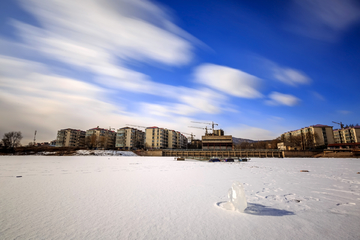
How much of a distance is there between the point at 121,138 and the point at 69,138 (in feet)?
164

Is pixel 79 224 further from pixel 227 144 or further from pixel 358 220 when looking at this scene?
pixel 227 144

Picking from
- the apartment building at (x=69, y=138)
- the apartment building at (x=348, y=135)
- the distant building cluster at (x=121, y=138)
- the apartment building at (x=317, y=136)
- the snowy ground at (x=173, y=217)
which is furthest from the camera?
the apartment building at (x=69, y=138)

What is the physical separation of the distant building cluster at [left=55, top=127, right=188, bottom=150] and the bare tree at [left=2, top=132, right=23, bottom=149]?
35035 millimetres

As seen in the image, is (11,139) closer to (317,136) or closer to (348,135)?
(317,136)

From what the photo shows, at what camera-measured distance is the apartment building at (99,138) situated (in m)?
115

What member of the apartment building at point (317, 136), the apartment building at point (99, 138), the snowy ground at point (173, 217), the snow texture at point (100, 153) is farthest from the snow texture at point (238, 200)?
the apartment building at point (317, 136)

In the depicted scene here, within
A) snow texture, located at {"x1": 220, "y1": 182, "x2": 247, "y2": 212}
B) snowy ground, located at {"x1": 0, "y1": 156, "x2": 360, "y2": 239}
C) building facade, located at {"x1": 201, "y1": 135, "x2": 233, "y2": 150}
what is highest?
building facade, located at {"x1": 201, "y1": 135, "x2": 233, "y2": 150}

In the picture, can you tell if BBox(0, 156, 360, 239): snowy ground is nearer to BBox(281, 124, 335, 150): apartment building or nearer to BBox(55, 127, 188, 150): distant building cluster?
BBox(55, 127, 188, 150): distant building cluster

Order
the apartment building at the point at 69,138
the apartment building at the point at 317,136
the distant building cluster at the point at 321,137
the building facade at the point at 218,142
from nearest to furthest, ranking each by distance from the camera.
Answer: the distant building cluster at the point at 321,137
the apartment building at the point at 317,136
the building facade at the point at 218,142
the apartment building at the point at 69,138

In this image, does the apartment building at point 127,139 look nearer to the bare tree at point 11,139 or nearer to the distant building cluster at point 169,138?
the distant building cluster at point 169,138

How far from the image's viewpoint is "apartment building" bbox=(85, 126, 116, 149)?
11462 centimetres

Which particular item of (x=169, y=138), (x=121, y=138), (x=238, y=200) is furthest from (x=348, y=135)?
(x=238, y=200)

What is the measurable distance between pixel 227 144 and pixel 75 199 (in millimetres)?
128438

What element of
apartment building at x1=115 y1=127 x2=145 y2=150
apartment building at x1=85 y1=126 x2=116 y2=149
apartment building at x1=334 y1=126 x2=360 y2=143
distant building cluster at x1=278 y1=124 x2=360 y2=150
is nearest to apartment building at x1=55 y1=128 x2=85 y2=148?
apartment building at x1=85 y1=126 x2=116 y2=149
